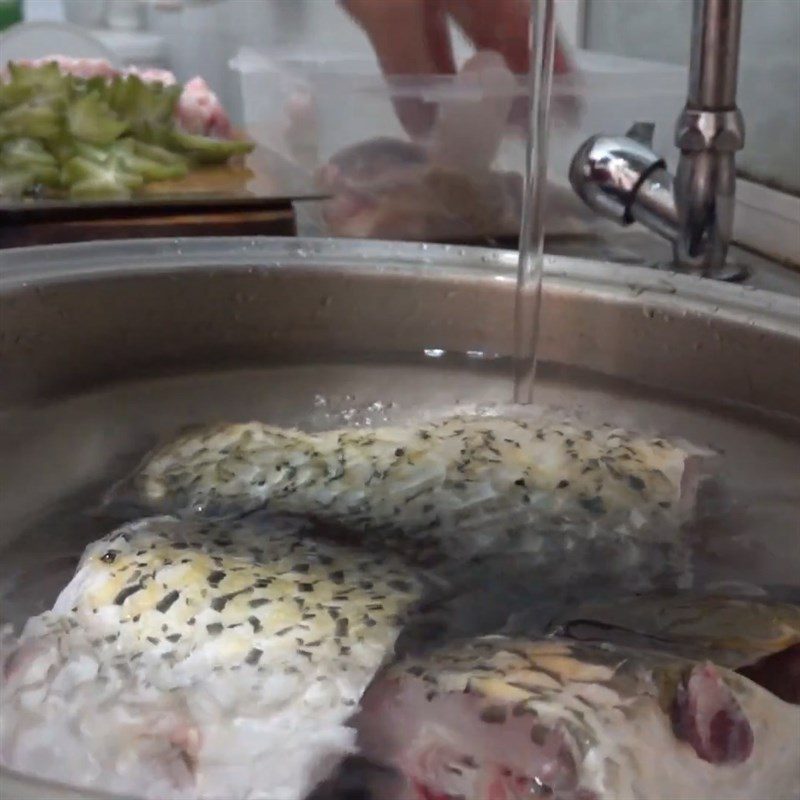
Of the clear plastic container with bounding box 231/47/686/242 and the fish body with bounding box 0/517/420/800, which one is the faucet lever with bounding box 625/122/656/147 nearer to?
the clear plastic container with bounding box 231/47/686/242

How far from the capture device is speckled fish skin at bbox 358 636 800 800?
37cm

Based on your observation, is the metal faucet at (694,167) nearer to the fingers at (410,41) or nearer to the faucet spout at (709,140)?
the faucet spout at (709,140)

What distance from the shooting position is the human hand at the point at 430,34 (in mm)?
1082

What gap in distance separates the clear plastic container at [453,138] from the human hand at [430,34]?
2cm

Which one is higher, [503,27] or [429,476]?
[503,27]

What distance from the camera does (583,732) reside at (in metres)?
0.37

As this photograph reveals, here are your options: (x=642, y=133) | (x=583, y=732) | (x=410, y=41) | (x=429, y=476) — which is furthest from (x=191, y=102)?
(x=583, y=732)

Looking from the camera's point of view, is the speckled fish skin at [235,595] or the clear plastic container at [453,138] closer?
the speckled fish skin at [235,595]

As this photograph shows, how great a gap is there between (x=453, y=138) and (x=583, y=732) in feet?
2.64

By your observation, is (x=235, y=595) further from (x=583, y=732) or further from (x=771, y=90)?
(x=771, y=90)

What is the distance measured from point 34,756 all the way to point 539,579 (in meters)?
0.27

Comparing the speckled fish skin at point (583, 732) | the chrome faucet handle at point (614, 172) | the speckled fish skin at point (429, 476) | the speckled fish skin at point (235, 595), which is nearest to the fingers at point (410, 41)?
the chrome faucet handle at point (614, 172)

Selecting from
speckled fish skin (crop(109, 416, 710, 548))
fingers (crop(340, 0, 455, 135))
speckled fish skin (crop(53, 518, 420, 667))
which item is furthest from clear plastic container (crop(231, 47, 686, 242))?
speckled fish skin (crop(53, 518, 420, 667))

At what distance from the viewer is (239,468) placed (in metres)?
0.66
